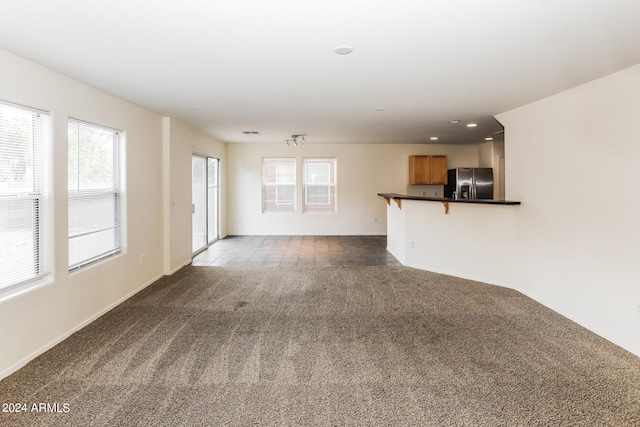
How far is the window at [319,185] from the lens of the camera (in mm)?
8984

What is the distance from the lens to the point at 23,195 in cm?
Result: 279

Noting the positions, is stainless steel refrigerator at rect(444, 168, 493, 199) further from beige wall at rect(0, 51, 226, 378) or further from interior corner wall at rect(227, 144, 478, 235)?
beige wall at rect(0, 51, 226, 378)

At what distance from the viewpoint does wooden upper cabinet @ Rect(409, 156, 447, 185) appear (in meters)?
8.70

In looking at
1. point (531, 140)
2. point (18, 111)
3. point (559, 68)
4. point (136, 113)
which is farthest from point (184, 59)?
point (531, 140)

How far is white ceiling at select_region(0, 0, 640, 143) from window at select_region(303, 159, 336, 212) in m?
Answer: 4.50

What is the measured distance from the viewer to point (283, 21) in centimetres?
218

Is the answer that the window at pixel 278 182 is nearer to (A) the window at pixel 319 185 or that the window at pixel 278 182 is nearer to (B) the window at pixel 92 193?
(A) the window at pixel 319 185

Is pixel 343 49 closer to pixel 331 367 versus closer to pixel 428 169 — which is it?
pixel 331 367

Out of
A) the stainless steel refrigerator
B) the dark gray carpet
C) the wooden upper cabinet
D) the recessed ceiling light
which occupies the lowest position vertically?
the dark gray carpet

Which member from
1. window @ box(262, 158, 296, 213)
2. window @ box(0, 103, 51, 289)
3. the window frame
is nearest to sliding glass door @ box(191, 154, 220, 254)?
window @ box(262, 158, 296, 213)

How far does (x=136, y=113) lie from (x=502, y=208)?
15.7ft

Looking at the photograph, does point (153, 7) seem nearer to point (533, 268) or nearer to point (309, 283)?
point (309, 283)

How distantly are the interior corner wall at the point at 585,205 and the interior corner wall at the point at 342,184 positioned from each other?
4380 millimetres

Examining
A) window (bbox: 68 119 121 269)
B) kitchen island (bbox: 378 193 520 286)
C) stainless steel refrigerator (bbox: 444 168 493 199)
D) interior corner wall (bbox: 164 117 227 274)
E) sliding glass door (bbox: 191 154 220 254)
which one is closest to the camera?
window (bbox: 68 119 121 269)
